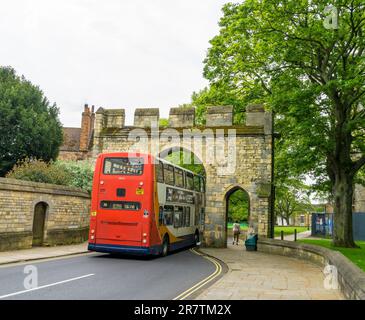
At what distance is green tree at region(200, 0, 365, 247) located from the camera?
1597 centimetres

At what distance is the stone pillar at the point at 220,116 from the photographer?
2102cm

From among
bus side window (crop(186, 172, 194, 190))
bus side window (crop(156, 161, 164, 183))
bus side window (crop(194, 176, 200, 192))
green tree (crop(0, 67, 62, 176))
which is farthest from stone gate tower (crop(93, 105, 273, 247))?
green tree (crop(0, 67, 62, 176))

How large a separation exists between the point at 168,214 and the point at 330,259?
22.2ft

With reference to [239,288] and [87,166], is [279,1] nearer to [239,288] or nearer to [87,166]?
[239,288]

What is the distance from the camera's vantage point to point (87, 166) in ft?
77.2

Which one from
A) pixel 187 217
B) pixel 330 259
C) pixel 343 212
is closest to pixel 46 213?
pixel 187 217

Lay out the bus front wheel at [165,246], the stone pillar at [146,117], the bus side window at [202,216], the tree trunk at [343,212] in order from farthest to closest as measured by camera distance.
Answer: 1. the stone pillar at [146,117]
2. the bus side window at [202,216]
3. the tree trunk at [343,212]
4. the bus front wheel at [165,246]

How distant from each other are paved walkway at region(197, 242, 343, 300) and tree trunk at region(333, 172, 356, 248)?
3.98 metres

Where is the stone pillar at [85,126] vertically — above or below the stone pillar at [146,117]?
above

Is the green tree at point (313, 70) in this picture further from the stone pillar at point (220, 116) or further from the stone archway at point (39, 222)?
the stone archway at point (39, 222)

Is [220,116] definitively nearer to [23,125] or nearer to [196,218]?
[196,218]

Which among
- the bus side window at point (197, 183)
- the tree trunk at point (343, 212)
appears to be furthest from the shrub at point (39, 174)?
the tree trunk at point (343, 212)

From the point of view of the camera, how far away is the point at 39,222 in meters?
17.0

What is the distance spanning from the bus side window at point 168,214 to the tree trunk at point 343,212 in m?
7.57
